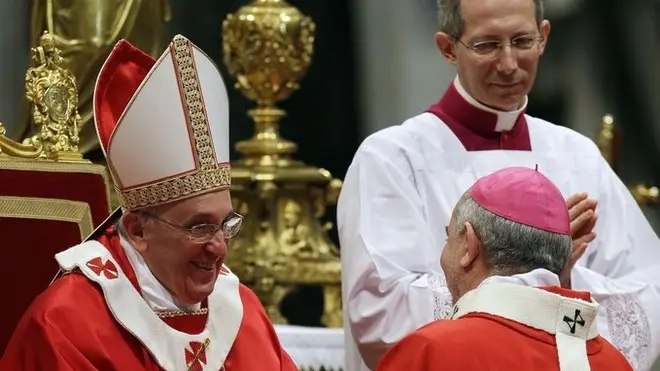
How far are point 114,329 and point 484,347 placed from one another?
89cm

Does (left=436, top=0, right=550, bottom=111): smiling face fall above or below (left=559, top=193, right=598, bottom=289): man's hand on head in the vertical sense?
above

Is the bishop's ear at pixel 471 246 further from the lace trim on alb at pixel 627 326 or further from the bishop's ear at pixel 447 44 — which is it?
the bishop's ear at pixel 447 44

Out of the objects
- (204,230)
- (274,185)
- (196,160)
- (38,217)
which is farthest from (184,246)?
(274,185)

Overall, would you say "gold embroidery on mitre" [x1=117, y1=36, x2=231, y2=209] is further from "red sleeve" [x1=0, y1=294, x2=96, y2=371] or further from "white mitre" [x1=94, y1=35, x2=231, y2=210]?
"red sleeve" [x1=0, y1=294, x2=96, y2=371]

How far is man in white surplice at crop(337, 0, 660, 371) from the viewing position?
476 cm

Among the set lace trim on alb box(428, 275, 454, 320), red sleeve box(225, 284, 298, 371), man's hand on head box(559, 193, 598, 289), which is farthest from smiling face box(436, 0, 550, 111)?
red sleeve box(225, 284, 298, 371)

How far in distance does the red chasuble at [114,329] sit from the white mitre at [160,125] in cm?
17

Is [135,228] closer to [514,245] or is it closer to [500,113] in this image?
[514,245]

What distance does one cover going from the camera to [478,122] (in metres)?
5.08

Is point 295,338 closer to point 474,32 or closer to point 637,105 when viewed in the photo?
point 474,32

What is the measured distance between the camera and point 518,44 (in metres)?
4.92

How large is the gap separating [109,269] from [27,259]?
0.45 m

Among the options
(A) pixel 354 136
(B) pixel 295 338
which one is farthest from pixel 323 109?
(B) pixel 295 338

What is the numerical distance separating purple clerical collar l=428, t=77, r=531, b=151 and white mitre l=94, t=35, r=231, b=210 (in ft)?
4.00
